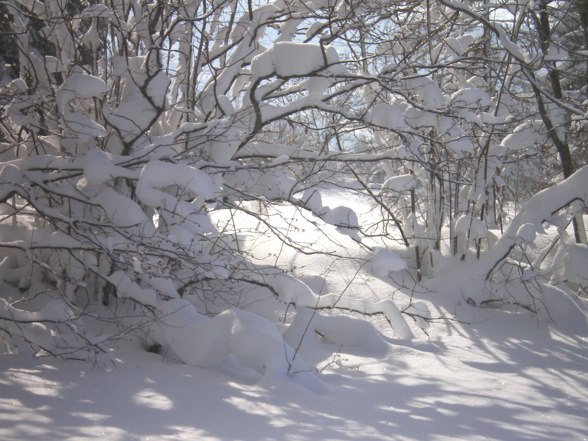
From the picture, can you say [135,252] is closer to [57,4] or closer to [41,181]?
[41,181]

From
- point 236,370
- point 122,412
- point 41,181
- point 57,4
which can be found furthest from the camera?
point 57,4

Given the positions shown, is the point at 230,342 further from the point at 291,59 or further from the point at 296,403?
the point at 291,59

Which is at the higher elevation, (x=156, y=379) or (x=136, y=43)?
(x=136, y=43)

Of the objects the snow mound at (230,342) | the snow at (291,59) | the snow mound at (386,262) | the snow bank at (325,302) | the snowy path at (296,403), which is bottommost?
the snowy path at (296,403)

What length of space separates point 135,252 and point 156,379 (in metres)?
0.92

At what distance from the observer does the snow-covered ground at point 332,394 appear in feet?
10.6

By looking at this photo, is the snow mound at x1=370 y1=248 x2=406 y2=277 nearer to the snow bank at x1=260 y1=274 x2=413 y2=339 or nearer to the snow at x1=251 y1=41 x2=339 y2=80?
the snow bank at x1=260 y1=274 x2=413 y2=339

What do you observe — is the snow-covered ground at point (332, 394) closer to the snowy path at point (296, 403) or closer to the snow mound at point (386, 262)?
the snowy path at point (296, 403)

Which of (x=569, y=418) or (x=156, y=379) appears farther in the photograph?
(x=156, y=379)

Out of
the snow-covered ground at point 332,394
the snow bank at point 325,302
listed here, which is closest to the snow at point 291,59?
the snow bank at point 325,302

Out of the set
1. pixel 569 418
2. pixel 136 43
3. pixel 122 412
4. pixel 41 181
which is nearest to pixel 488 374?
pixel 569 418

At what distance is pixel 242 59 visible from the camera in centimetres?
521

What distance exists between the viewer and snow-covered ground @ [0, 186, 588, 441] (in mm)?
3246

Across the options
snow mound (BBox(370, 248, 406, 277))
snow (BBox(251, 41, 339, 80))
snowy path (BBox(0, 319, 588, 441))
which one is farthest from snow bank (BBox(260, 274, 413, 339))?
snow (BBox(251, 41, 339, 80))
